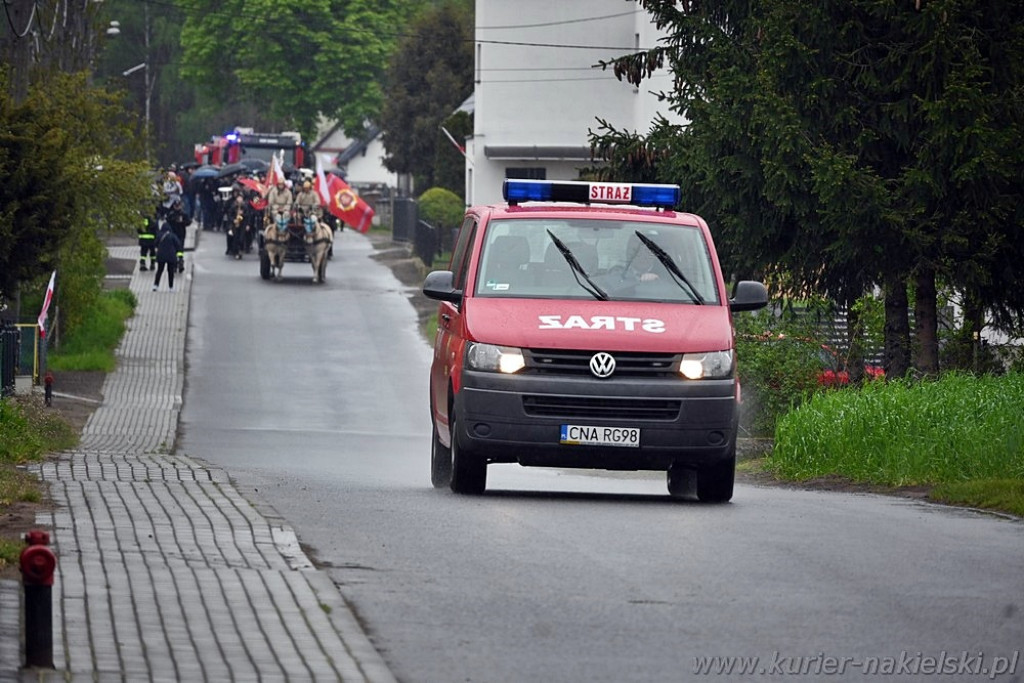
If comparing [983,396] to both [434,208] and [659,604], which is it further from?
[434,208]

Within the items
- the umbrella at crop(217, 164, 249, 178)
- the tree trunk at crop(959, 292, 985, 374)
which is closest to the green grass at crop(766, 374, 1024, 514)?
the tree trunk at crop(959, 292, 985, 374)

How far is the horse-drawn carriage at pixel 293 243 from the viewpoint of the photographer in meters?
48.2

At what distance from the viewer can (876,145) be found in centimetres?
2303

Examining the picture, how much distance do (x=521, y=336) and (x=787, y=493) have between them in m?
3.75

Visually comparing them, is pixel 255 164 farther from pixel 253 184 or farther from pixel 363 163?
pixel 363 163

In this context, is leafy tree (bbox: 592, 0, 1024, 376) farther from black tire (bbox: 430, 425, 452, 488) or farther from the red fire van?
the red fire van

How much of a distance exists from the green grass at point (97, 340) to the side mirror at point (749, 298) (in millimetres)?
22763

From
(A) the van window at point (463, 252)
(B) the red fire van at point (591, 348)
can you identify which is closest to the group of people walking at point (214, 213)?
(A) the van window at point (463, 252)

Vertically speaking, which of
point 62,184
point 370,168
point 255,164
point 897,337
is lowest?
point 370,168

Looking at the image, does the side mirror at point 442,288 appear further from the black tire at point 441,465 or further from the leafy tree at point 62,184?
the leafy tree at point 62,184

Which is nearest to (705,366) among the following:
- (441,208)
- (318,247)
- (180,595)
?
(180,595)

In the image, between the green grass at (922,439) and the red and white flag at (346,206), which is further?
the red and white flag at (346,206)

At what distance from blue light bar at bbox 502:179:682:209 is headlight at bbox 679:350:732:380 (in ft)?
5.97

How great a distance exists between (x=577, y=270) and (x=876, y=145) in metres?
10.9
